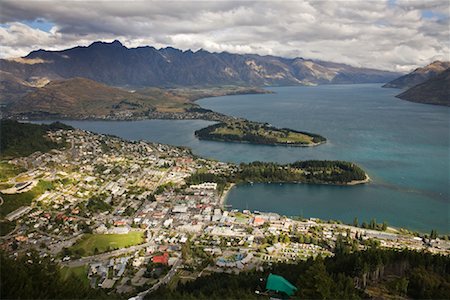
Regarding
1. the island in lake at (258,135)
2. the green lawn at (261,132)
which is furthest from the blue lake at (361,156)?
the green lawn at (261,132)

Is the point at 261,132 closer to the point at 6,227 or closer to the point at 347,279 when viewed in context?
the point at 6,227

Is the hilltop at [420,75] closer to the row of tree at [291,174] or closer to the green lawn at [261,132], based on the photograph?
the green lawn at [261,132]

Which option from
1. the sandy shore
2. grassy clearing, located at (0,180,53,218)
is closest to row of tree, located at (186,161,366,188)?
the sandy shore

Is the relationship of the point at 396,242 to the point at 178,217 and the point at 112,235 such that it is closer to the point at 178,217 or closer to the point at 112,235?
the point at 178,217

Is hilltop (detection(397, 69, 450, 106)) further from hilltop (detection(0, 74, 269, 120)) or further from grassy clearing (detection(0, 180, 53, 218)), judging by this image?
grassy clearing (detection(0, 180, 53, 218))

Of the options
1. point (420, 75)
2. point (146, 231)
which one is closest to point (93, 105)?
point (146, 231)

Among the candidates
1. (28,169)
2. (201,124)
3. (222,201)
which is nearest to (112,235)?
(222,201)
